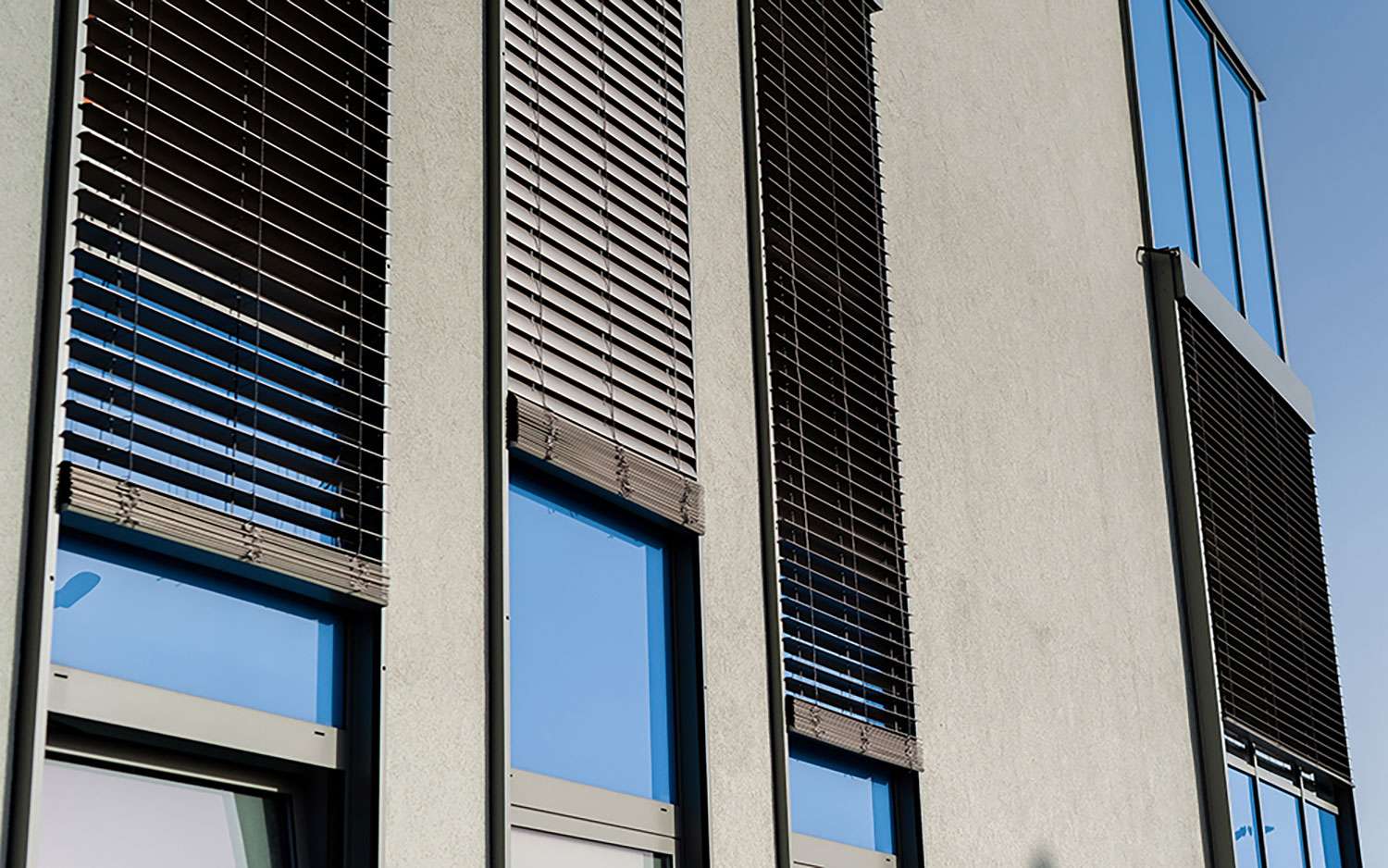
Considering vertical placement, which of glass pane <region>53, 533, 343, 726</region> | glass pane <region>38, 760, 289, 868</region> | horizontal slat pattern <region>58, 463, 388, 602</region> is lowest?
glass pane <region>38, 760, 289, 868</region>

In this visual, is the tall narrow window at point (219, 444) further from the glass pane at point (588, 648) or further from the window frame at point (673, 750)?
the glass pane at point (588, 648)

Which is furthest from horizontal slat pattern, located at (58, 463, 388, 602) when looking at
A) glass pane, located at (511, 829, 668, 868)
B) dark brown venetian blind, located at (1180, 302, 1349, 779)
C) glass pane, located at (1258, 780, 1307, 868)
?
glass pane, located at (1258, 780, 1307, 868)

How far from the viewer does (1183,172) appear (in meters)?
12.5

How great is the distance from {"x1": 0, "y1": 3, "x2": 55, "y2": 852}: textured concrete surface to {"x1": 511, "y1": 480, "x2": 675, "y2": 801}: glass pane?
5.87 ft

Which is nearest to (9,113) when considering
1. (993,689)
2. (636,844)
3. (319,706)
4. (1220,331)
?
(319,706)

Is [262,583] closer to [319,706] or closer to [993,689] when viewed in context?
[319,706]

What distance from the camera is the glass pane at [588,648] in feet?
18.0

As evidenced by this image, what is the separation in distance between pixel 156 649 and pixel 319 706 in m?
0.55

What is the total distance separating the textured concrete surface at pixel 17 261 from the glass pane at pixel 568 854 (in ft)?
6.08

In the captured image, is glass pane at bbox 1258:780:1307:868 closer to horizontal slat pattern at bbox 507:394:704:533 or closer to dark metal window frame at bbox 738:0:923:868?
dark metal window frame at bbox 738:0:923:868

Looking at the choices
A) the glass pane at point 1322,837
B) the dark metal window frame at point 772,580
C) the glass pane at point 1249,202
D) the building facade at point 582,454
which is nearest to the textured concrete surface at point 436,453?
the building facade at point 582,454

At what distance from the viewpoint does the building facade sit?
4.21 m

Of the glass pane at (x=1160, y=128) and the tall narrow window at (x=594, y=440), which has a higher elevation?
the glass pane at (x=1160, y=128)

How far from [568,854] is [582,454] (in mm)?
1152
